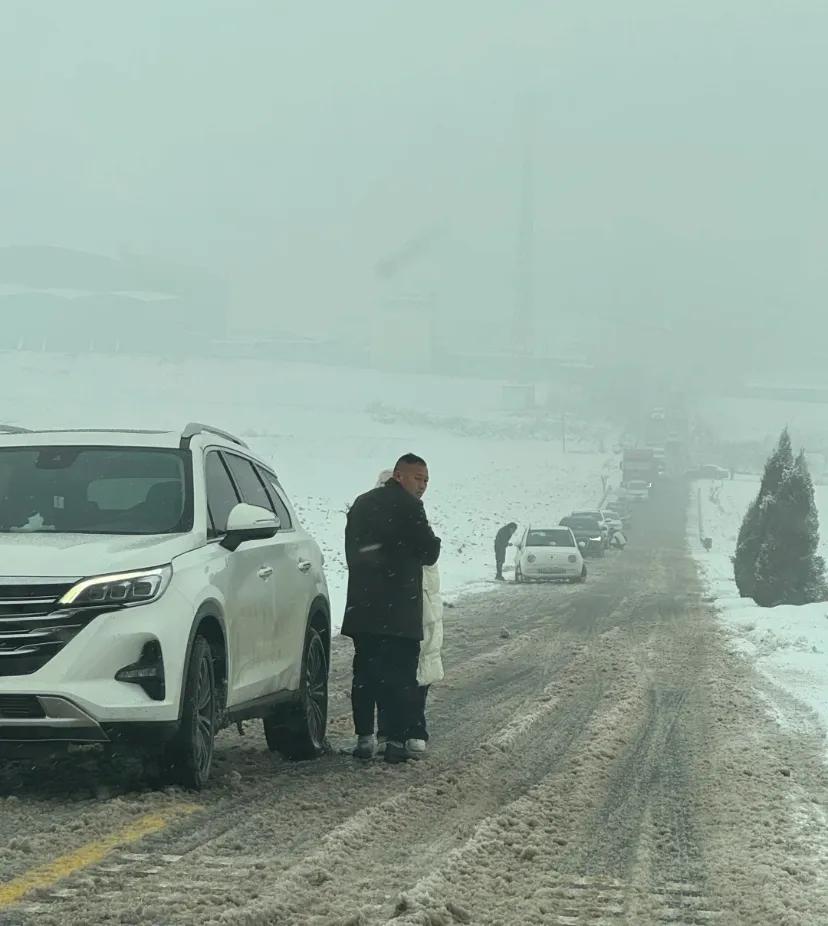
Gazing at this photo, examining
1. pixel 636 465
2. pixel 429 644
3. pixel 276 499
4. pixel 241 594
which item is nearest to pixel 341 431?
pixel 636 465

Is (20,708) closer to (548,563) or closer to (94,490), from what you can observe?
(94,490)

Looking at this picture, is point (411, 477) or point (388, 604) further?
point (411, 477)

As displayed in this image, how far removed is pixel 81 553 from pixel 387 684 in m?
2.78

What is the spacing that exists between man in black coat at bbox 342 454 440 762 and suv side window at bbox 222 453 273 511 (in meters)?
0.57

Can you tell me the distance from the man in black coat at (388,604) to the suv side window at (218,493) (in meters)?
0.92

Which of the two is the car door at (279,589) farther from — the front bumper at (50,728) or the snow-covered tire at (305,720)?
the front bumper at (50,728)

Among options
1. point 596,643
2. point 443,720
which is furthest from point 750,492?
point 443,720

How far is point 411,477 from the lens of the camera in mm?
9695

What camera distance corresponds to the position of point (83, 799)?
24.9 feet

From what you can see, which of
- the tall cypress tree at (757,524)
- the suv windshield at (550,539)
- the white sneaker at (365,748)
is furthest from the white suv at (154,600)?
the suv windshield at (550,539)

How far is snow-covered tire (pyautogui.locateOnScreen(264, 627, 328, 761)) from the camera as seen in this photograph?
941 centimetres

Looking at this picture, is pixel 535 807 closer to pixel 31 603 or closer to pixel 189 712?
pixel 189 712

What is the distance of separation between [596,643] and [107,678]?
13.2 m

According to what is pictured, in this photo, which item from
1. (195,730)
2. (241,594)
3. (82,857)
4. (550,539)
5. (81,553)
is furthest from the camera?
(550,539)
